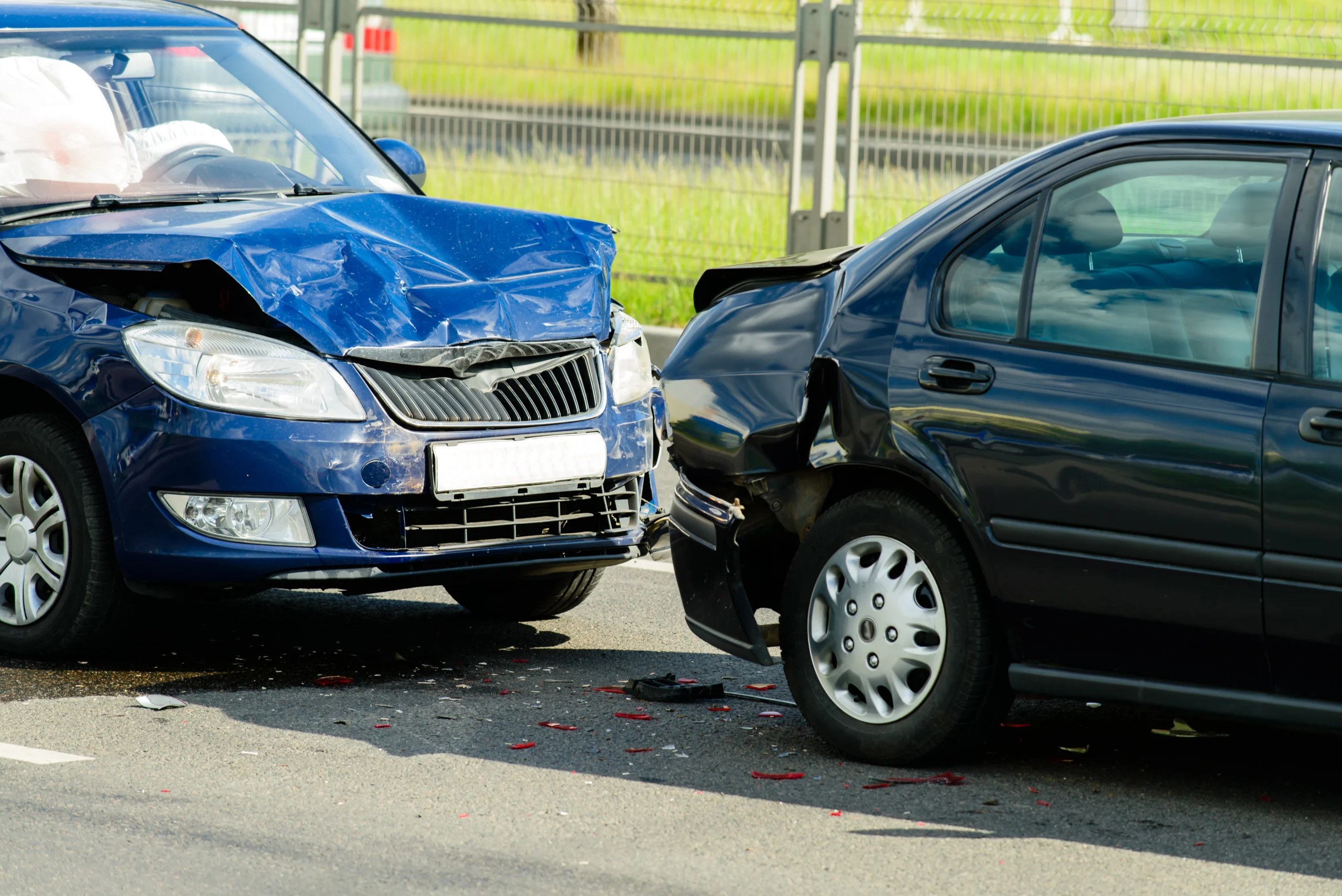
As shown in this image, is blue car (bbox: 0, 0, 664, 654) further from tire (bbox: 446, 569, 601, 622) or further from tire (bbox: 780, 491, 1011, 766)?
tire (bbox: 780, 491, 1011, 766)

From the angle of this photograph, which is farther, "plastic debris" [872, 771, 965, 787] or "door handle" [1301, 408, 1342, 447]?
"plastic debris" [872, 771, 965, 787]

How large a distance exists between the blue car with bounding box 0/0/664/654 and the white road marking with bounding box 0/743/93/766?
29.5 inches

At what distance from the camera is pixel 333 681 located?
226 inches

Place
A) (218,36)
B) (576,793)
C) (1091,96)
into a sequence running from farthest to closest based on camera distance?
(1091,96) < (218,36) < (576,793)

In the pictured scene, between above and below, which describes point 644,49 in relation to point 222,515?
above

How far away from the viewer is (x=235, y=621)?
6.55 metres

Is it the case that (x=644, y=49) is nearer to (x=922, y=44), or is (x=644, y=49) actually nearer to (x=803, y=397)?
(x=922, y=44)

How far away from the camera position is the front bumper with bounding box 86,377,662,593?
5.42m

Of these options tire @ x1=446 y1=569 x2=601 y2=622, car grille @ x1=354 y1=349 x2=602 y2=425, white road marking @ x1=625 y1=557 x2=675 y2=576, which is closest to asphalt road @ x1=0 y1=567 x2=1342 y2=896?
tire @ x1=446 y1=569 x2=601 y2=622

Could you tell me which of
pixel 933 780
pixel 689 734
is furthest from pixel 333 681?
pixel 933 780

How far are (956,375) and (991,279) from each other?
26 cm

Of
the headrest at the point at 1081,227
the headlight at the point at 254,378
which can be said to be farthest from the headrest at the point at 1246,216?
the headlight at the point at 254,378


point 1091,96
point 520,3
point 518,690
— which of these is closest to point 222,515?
point 518,690

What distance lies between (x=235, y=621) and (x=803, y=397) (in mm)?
2453
